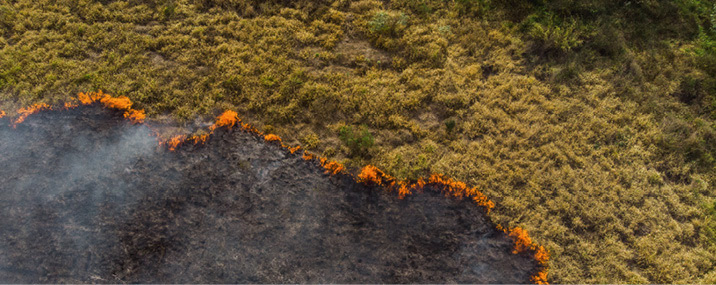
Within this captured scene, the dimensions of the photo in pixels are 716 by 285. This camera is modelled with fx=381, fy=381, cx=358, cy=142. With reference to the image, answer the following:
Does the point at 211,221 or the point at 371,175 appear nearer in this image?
the point at 211,221

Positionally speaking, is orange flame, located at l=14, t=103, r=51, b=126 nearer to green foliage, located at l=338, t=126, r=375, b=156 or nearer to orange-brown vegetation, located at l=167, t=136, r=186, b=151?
orange-brown vegetation, located at l=167, t=136, r=186, b=151

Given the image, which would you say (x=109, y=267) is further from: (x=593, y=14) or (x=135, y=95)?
(x=593, y=14)

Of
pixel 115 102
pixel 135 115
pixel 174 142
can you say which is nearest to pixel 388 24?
pixel 174 142

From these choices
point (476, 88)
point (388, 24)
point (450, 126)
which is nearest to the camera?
point (450, 126)

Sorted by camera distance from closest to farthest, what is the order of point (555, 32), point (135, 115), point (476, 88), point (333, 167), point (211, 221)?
point (211, 221), point (333, 167), point (135, 115), point (476, 88), point (555, 32)

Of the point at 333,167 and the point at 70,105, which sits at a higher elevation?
the point at 70,105

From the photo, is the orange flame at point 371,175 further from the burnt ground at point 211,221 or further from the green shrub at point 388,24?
the green shrub at point 388,24

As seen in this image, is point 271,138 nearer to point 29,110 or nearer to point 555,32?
point 29,110
